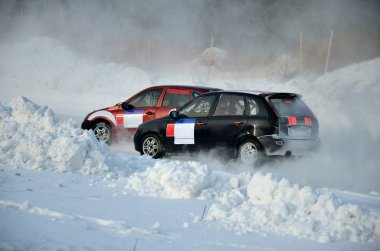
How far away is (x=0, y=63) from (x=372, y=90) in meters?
33.9

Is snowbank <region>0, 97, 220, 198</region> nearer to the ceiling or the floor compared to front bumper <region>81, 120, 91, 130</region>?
nearer to the floor

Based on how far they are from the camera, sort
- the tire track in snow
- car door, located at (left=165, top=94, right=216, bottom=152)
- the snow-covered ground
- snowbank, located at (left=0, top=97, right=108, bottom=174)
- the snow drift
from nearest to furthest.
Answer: the snow-covered ground < the tire track in snow < the snow drift < snowbank, located at (left=0, top=97, right=108, bottom=174) < car door, located at (left=165, top=94, right=216, bottom=152)

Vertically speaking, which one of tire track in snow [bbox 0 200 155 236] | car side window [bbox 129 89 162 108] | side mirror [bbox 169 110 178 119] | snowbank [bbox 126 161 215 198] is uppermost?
car side window [bbox 129 89 162 108]

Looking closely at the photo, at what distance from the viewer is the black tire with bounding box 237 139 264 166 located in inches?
375

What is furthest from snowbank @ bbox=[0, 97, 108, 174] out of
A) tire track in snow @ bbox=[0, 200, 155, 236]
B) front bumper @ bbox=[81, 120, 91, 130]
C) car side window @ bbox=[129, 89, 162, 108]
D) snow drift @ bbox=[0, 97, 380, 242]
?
front bumper @ bbox=[81, 120, 91, 130]

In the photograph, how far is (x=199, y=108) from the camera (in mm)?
10430

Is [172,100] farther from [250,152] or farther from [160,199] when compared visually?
[160,199]

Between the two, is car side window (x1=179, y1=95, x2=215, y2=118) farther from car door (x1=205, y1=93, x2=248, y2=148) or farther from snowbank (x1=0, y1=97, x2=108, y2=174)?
snowbank (x1=0, y1=97, x2=108, y2=174)

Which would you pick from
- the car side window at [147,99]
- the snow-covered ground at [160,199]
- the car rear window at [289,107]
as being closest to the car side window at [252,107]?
the car rear window at [289,107]

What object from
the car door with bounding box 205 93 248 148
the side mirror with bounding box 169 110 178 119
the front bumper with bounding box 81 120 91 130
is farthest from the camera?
the front bumper with bounding box 81 120 91 130

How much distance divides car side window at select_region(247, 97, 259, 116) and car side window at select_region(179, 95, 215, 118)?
2.65ft

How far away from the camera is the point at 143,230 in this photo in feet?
16.9

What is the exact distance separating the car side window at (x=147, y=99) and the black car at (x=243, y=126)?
1342 mm

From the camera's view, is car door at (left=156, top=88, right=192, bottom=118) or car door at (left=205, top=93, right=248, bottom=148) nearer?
car door at (left=205, top=93, right=248, bottom=148)
